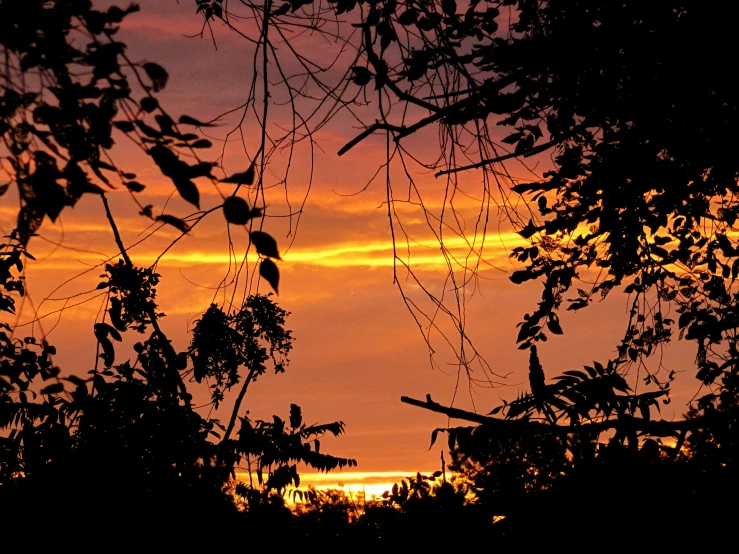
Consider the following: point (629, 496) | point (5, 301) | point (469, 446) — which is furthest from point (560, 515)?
point (5, 301)

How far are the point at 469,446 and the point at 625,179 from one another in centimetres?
221

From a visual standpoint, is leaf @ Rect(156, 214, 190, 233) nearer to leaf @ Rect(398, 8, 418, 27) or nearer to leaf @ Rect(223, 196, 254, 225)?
leaf @ Rect(223, 196, 254, 225)

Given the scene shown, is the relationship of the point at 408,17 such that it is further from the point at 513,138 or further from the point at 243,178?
the point at 243,178

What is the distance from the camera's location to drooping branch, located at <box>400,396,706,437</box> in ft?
13.5

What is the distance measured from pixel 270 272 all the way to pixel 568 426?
289 centimetres

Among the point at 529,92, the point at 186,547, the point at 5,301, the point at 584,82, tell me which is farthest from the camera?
the point at 5,301

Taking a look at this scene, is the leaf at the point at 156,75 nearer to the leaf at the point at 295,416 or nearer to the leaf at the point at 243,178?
the leaf at the point at 243,178

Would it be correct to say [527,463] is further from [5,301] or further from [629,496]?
[5,301]

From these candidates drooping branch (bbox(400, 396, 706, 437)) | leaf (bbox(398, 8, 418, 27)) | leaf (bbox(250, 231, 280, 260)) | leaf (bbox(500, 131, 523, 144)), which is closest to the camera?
leaf (bbox(250, 231, 280, 260))

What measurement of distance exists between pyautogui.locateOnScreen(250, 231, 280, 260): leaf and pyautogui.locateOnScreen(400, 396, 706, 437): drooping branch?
2.53m

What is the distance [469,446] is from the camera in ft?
13.2

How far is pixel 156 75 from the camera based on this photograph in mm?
2146

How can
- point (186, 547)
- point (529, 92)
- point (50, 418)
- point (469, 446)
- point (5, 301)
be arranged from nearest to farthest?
point (469, 446) < point (529, 92) < point (186, 547) < point (50, 418) < point (5, 301)

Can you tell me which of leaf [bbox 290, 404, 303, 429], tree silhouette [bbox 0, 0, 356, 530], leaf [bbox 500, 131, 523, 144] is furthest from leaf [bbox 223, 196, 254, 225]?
leaf [bbox 290, 404, 303, 429]
